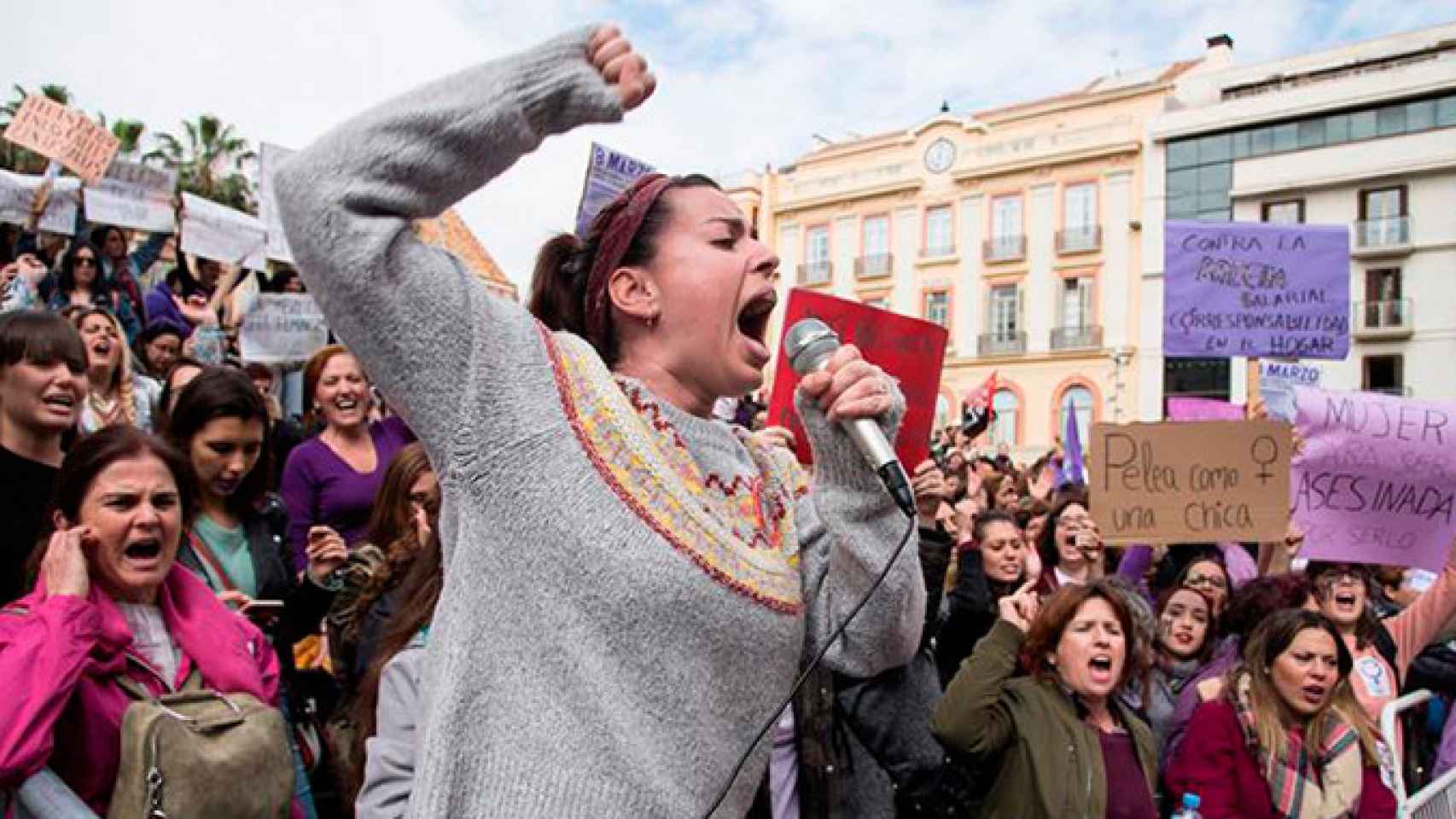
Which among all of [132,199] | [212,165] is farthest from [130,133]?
[132,199]

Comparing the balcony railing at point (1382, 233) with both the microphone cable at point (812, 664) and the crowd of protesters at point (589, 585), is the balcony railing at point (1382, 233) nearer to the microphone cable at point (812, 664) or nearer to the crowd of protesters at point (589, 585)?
the crowd of protesters at point (589, 585)

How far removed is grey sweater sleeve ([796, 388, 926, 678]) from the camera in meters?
1.63

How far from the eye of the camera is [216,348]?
23.6 feet

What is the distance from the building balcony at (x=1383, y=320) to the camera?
32938 millimetres

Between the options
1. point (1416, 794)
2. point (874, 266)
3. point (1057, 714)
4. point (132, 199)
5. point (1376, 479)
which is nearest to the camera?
point (1057, 714)

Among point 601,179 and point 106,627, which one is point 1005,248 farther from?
point 106,627

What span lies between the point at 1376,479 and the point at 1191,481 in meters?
0.97

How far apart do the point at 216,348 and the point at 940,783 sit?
5368 millimetres

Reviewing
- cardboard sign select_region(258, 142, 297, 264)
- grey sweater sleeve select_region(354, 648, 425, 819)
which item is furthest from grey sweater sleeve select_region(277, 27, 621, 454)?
cardboard sign select_region(258, 142, 297, 264)

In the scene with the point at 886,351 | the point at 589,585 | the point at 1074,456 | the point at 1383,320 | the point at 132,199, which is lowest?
the point at 589,585

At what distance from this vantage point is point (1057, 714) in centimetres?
378

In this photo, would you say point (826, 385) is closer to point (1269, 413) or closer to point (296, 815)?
point (296, 815)

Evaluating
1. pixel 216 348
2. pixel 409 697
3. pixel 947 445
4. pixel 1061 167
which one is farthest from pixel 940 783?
pixel 1061 167

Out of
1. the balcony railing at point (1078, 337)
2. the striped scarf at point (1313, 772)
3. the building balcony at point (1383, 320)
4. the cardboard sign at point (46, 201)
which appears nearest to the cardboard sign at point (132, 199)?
the cardboard sign at point (46, 201)
